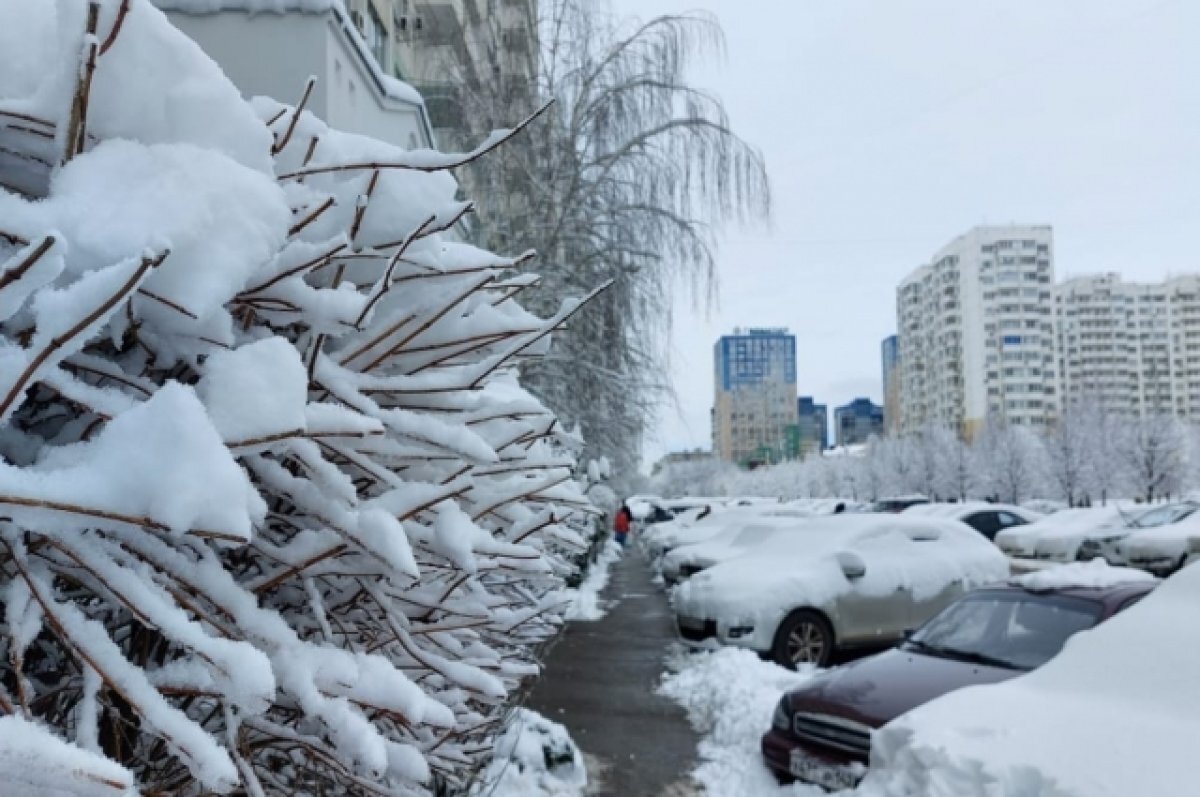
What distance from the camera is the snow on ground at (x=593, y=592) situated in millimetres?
14055

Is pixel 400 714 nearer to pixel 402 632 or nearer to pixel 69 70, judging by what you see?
pixel 402 632

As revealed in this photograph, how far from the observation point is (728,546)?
13.2 metres

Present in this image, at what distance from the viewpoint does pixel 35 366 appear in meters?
0.97

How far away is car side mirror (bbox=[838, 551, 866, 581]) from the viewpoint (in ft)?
30.7

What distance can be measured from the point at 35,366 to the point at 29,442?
27cm

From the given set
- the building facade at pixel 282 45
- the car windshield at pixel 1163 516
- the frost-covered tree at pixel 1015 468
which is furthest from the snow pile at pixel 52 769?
the frost-covered tree at pixel 1015 468

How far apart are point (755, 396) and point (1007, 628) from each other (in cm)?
10779

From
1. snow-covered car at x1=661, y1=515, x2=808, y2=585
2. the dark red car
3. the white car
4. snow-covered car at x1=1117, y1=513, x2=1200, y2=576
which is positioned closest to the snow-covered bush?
the dark red car

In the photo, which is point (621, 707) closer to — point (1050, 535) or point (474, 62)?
point (474, 62)

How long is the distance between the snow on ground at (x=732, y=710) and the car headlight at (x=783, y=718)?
1.10ft

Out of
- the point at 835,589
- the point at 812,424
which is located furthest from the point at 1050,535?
the point at 812,424

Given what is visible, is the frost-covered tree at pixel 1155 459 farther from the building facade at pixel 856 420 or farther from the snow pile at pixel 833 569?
the building facade at pixel 856 420

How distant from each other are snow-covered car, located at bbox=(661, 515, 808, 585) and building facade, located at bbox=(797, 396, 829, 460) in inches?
4119

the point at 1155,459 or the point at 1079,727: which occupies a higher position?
the point at 1079,727
